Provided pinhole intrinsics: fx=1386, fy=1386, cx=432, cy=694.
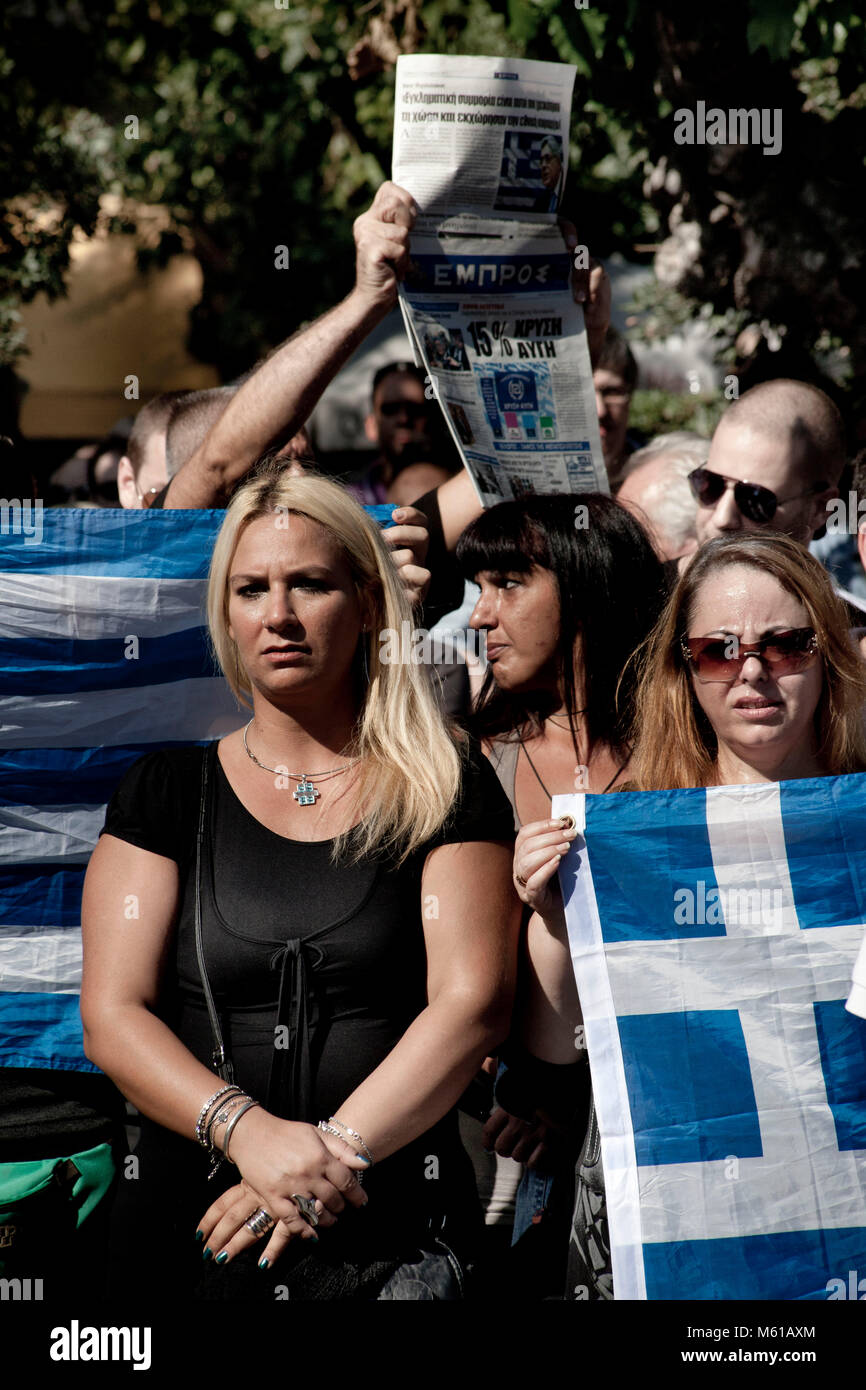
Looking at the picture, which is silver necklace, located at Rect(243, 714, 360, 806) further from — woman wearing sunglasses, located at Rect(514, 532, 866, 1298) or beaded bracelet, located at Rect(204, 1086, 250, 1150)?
beaded bracelet, located at Rect(204, 1086, 250, 1150)

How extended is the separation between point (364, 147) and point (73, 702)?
698 cm

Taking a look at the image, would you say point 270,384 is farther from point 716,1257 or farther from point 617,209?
point 617,209

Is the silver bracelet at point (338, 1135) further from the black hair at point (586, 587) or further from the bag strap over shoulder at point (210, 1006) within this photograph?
the black hair at point (586, 587)

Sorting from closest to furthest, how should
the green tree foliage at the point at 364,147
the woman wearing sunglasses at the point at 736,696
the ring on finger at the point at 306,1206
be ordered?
the ring on finger at the point at 306,1206 → the woman wearing sunglasses at the point at 736,696 → the green tree foliage at the point at 364,147

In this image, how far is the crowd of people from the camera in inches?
93.4

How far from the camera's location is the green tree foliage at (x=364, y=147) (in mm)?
5473

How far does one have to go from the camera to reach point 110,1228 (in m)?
2.60

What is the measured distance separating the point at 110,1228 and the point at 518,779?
1.28 metres

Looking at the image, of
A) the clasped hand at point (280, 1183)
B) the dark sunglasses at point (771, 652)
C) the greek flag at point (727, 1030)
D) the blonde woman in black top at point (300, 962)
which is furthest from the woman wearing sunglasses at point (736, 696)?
the clasped hand at point (280, 1183)

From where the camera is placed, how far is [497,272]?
321cm

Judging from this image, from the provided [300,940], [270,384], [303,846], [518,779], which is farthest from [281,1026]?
[270,384]

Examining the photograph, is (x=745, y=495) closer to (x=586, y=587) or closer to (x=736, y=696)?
(x=586, y=587)
